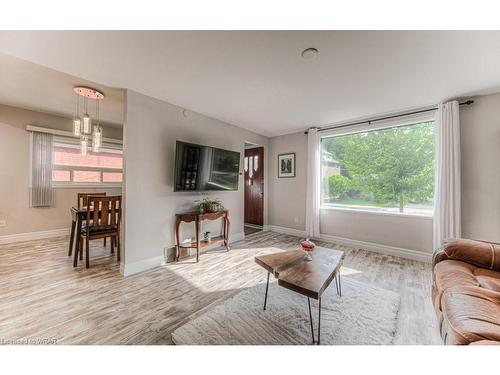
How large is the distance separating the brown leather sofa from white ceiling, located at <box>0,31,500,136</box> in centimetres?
168

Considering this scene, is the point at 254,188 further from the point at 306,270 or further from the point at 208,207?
the point at 306,270

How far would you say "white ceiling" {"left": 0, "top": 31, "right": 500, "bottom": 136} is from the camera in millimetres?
1487

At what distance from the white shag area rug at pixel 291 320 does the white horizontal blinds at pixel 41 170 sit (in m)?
4.08

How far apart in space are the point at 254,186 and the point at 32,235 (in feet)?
14.8

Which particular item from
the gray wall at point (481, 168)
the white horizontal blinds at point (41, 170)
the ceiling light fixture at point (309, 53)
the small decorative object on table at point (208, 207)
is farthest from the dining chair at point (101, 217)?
the gray wall at point (481, 168)

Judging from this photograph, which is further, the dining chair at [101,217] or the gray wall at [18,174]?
the gray wall at [18,174]

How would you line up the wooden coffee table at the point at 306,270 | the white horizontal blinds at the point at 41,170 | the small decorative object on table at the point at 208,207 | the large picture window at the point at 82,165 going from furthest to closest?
the large picture window at the point at 82,165 → the white horizontal blinds at the point at 41,170 → the small decorative object on table at the point at 208,207 → the wooden coffee table at the point at 306,270

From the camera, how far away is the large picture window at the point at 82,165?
382cm

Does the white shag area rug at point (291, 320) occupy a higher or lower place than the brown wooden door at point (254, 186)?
lower

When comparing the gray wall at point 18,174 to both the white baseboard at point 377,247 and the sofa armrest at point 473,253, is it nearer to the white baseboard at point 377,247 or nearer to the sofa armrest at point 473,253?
the white baseboard at point 377,247

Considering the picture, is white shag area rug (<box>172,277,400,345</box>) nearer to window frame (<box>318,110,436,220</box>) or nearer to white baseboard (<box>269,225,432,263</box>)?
white baseboard (<box>269,225,432,263</box>)
